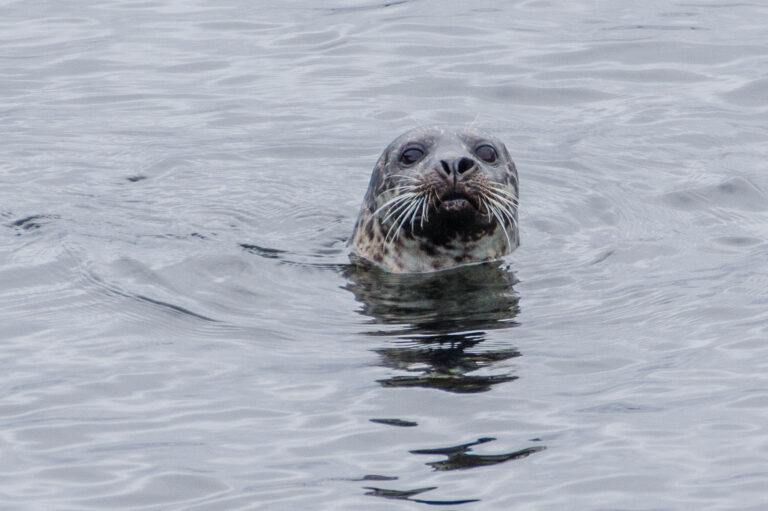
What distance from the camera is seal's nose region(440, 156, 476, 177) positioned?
9281 mm

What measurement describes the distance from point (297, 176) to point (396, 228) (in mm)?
2394

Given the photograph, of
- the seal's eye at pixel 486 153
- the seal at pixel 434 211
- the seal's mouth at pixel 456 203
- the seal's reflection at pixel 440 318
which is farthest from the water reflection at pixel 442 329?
the seal's eye at pixel 486 153

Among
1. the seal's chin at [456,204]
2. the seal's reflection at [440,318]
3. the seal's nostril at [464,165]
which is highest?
the seal's nostril at [464,165]

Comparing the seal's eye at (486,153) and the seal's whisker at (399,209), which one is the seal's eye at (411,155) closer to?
the seal's whisker at (399,209)

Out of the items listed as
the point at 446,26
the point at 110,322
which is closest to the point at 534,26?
the point at 446,26

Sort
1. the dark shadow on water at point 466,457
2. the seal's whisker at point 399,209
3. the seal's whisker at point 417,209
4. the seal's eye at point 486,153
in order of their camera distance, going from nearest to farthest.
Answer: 1. the dark shadow on water at point 466,457
2. the seal's whisker at point 417,209
3. the seal's whisker at point 399,209
4. the seal's eye at point 486,153

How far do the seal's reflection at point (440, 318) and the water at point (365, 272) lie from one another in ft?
0.10

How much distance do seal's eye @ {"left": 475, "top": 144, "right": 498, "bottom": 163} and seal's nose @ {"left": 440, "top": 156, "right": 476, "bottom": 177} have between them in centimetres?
60

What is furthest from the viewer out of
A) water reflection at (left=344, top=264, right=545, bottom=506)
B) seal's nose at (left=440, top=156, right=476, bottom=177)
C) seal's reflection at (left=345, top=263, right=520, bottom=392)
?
seal's nose at (left=440, top=156, right=476, bottom=177)

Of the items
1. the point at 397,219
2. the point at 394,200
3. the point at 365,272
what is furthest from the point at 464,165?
the point at 365,272

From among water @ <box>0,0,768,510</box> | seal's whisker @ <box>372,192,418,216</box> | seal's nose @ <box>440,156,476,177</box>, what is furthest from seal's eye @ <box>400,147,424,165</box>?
water @ <box>0,0,768,510</box>

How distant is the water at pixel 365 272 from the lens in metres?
6.47

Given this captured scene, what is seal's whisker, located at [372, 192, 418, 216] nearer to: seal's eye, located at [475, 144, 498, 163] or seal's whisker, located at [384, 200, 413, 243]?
seal's whisker, located at [384, 200, 413, 243]

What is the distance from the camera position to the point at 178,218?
1113 centimetres
